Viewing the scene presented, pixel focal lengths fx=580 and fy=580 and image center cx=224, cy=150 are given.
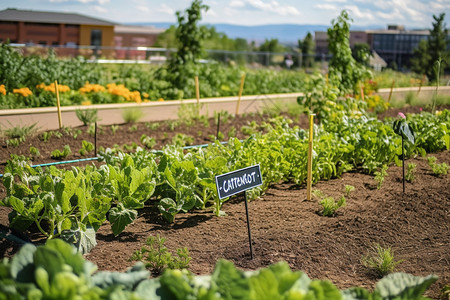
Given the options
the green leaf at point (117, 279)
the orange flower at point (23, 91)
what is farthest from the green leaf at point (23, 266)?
the orange flower at point (23, 91)

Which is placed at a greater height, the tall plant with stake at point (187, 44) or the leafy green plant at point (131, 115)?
the tall plant with stake at point (187, 44)

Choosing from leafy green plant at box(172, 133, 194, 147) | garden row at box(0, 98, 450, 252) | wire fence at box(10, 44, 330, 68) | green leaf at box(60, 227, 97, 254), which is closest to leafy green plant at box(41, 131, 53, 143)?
leafy green plant at box(172, 133, 194, 147)

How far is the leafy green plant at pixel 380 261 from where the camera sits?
3818 mm

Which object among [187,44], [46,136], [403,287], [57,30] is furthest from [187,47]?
[57,30]

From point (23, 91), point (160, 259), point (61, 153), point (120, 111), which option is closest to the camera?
point (160, 259)

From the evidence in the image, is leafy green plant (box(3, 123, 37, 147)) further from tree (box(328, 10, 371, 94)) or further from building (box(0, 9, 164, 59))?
building (box(0, 9, 164, 59))

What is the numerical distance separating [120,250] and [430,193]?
3.08 meters

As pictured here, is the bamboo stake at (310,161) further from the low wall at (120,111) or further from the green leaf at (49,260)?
the low wall at (120,111)

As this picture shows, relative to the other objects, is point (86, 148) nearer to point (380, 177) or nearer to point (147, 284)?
point (380, 177)

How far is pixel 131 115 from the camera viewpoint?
9039 mm

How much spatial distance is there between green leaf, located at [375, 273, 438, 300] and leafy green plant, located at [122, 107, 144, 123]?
695 cm

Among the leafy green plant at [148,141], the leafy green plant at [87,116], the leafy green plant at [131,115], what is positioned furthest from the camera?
the leafy green plant at [131,115]

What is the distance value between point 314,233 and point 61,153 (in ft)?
11.7

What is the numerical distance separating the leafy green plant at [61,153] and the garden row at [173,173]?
109 cm
